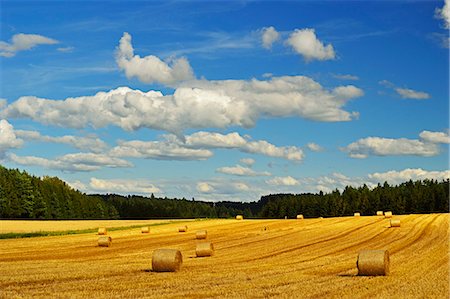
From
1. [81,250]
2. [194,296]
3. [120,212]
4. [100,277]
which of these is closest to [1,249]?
[81,250]

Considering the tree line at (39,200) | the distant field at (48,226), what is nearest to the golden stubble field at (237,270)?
the distant field at (48,226)

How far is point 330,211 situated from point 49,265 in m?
125

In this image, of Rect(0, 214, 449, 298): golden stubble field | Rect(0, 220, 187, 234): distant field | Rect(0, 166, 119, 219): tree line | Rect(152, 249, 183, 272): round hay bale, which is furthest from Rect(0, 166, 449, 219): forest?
Rect(152, 249, 183, 272): round hay bale

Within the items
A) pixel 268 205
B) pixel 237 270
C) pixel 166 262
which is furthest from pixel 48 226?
pixel 268 205

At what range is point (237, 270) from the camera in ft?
Answer: 71.9

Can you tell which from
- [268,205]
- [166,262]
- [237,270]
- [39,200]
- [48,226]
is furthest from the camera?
[268,205]

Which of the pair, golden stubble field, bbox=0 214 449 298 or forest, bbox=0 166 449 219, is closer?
golden stubble field, bbox=0 214 449 298

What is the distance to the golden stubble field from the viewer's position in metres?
16.6

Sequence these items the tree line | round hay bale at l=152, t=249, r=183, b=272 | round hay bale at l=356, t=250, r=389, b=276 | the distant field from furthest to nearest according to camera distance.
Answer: the tree line, the distant field, round hay bale at l=152, t=249, r=183, b=272, round hay bale at l=356, t=250, r=389, b=276

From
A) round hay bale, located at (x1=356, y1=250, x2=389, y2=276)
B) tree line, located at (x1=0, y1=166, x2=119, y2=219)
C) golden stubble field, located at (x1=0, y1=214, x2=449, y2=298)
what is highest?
tree line, located at (x1=0, y1=166, x2=119, y2=219)

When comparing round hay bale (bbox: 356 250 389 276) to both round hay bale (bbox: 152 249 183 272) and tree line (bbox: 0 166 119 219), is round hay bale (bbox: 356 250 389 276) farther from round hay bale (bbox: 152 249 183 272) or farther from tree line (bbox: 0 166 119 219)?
tree line (bbox: 0 166 119 219)

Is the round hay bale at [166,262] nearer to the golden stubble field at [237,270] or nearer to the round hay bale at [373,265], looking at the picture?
the golden stubble field at [237,270]

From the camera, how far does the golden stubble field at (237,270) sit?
16.6 meters

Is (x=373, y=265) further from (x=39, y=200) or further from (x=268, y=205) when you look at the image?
(x=268, y=205)
